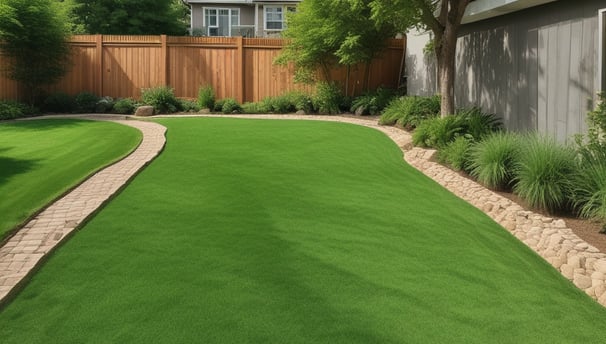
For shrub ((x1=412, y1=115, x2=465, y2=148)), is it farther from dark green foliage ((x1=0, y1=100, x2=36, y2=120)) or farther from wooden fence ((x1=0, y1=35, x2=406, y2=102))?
A: dark green foliage ((x1=0, y1=100, x2=36, y2=120))

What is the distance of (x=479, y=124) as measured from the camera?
10.4m

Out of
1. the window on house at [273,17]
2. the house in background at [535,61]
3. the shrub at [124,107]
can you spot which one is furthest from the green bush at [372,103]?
the window on house at [273,17]

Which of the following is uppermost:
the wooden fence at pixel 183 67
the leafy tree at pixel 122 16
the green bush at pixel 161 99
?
the leafy tree at pixel 122 16

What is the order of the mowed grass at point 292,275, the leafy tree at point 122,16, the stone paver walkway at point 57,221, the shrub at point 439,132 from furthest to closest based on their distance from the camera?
the leafy tree at point 122,16, the shrub at point 439,132, the stone paver walkway at point 57,221, the mowed grass at point 292,275

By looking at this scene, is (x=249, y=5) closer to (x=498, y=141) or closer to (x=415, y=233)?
(x=498, y=141)

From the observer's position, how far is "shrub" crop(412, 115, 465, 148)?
10234 millimetres

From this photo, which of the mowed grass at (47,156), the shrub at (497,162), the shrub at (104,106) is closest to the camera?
the mowed grass at (47,156)

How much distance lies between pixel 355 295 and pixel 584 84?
605 centimetres

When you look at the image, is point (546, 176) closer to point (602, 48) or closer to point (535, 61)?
point (602, 48)

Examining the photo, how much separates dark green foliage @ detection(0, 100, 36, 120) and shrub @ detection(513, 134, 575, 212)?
13336mm

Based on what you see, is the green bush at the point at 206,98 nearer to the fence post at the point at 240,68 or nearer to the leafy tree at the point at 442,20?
the fence post at the point at 240,68

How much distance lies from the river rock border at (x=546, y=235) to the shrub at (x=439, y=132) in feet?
5.22

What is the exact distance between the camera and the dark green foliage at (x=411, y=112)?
13109mm

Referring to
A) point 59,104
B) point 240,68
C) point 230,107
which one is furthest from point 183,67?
point 59,104
